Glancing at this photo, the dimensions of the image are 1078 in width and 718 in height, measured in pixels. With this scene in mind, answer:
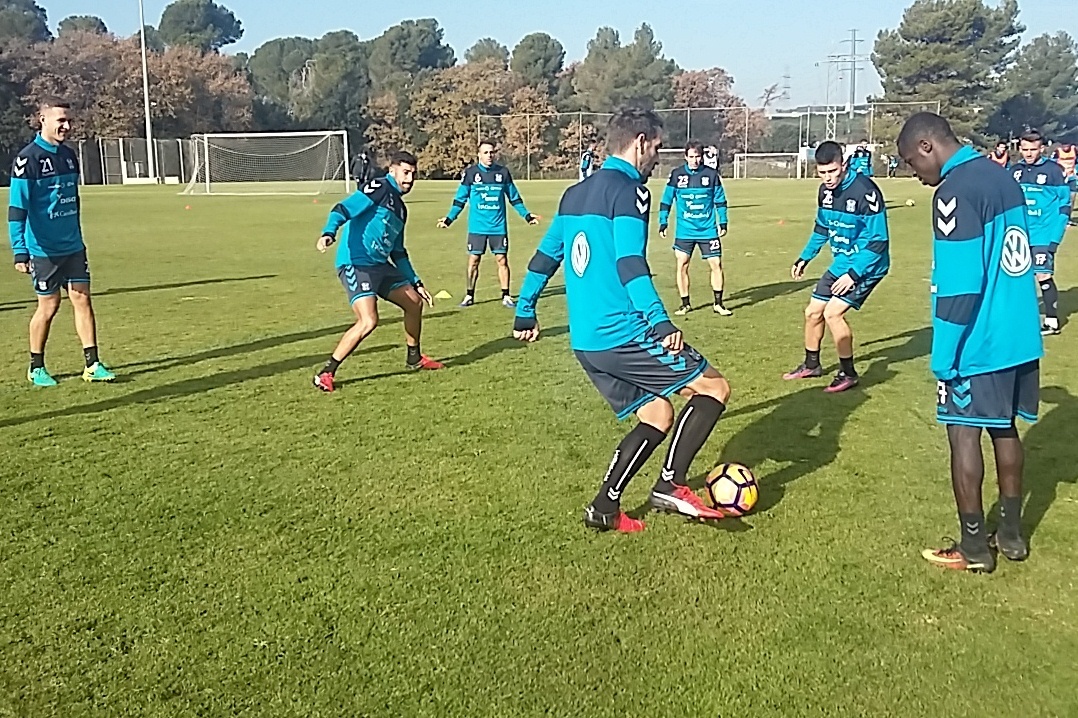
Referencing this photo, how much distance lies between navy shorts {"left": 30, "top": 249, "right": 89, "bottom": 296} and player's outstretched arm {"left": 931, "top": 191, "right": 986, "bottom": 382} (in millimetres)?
6766

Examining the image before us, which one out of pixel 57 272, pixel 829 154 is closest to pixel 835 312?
pixel 829 154

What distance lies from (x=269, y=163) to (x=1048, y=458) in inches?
1830

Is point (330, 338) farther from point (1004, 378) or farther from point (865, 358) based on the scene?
→ point (1004, 378)

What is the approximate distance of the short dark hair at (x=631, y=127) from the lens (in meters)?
4.79

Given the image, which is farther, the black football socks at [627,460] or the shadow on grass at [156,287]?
the shadow on grass at [156,287]

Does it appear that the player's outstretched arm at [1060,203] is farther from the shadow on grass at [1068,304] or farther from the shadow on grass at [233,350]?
the shadow on grass at [233,350]

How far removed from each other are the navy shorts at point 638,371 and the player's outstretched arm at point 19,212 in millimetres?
5239

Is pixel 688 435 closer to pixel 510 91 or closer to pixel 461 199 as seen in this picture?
pixel 461 199

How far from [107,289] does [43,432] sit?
27.4 feet

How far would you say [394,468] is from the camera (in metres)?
6.23

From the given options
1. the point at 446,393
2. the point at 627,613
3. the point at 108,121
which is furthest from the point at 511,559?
the point at 108,121

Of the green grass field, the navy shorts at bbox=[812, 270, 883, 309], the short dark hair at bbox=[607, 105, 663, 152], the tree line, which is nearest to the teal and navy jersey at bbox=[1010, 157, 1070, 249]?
the green grass field

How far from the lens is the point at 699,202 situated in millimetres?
12312

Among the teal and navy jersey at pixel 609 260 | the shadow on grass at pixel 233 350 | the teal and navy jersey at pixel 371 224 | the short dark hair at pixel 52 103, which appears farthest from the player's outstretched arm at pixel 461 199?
the teal and navy jersey at pixel 609 260
